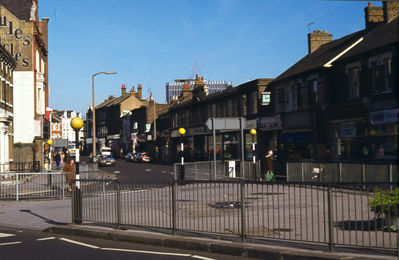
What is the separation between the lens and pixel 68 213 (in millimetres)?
15750

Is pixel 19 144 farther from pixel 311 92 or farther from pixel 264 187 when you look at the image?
pixel 264 187

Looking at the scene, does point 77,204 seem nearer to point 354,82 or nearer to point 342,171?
point 342,171

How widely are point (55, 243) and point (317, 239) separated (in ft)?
17.0

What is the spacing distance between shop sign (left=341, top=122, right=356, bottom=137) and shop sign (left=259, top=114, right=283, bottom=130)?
26.7 ft

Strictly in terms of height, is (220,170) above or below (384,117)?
below

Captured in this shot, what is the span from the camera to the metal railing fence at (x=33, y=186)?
20766mm

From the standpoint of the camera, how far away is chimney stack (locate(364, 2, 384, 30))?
117ft

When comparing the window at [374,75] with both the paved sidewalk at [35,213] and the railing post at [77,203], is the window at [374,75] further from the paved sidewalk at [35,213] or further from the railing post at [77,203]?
the railing post at [77,203]

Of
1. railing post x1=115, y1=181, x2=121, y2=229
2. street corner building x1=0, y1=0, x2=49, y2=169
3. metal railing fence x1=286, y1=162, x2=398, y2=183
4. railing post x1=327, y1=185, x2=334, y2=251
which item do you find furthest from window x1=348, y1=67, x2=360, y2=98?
railing post x1=327, y1=185, x2=334, y2=251

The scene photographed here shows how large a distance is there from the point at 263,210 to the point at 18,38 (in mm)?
40040

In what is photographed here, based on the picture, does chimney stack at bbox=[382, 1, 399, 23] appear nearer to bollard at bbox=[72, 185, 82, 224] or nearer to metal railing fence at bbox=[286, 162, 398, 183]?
metal railing fence at bbox=[286, 162, 398, 183]

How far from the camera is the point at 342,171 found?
71.7 ft

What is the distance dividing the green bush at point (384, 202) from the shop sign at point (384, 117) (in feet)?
69.6

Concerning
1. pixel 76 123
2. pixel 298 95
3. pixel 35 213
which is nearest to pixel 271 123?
pixel 298 95
